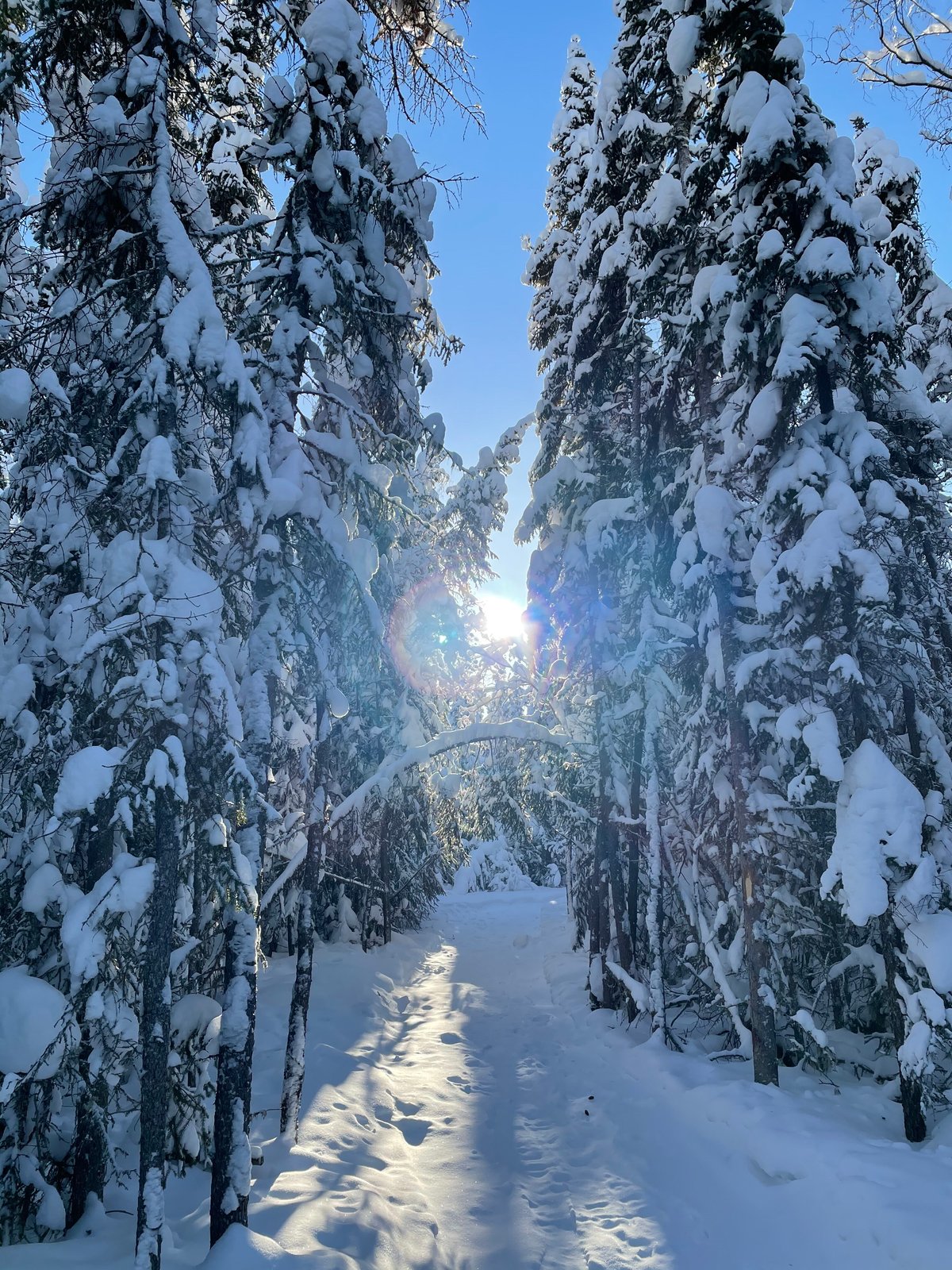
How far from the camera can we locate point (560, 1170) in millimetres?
8406

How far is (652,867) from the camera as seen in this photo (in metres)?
11.2

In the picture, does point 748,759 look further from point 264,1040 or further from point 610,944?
point 264,1040

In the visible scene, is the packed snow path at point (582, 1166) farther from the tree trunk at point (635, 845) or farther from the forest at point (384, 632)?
the tree trunk at point (635, 845)

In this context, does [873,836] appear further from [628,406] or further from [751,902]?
[628,406]

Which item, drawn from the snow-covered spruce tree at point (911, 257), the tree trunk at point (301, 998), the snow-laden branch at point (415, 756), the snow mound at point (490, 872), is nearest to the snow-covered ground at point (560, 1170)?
the tree trunk at point (301, 998)

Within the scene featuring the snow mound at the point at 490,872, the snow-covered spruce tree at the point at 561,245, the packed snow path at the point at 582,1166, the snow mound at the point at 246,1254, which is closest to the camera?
the snow mound at the point at 246,1254

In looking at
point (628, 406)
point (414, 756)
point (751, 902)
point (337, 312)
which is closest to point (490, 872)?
point (628, 406)

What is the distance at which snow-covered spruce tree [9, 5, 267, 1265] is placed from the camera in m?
5.00

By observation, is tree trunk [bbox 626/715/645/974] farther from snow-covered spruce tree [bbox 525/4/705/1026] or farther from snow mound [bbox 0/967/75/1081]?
snow mound [bbox 0/967/75/1081]

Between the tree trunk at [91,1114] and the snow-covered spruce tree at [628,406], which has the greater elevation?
the snow-covered spruce tree at [628,406]

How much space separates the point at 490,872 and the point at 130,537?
45.9 m

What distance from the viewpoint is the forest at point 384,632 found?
18.3 ft

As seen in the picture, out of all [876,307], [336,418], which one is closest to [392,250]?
[336,418]

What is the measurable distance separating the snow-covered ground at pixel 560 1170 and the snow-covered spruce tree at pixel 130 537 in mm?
1952
